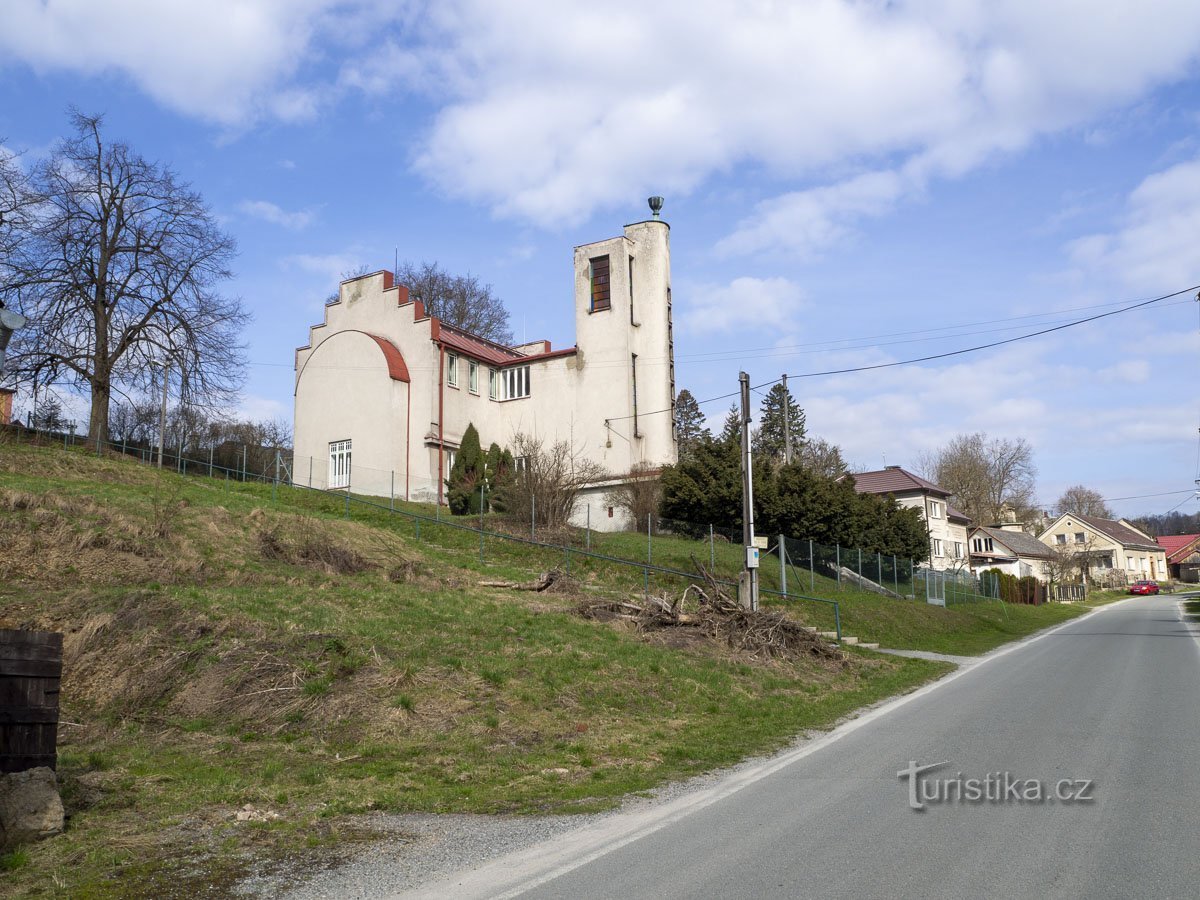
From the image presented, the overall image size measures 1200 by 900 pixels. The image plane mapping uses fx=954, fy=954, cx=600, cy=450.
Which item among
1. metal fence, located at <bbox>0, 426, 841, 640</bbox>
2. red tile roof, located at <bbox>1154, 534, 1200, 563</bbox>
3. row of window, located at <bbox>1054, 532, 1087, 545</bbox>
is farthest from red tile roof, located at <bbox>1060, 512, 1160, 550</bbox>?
metal fence, located at <bbox>0, 426, 841, 640</bbox>

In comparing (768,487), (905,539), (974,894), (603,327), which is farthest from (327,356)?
(974,894)

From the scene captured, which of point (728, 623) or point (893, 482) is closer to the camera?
point (728, 623)

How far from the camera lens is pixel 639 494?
40.8m

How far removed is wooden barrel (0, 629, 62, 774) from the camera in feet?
22.9

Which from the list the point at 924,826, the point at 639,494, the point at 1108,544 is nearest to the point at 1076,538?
the point at 1108,544

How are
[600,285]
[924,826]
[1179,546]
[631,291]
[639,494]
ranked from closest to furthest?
[924,826] < [639,494] < [631,291] < [600,285] < [1179,546]

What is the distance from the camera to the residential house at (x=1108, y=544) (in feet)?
358

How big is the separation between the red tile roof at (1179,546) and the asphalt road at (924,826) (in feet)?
434

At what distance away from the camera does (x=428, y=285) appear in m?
61.7

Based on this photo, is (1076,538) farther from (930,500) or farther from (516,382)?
(516,382)

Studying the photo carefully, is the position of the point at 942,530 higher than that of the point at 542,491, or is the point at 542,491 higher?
the point at 542,491

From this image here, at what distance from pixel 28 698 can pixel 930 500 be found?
67738 mm

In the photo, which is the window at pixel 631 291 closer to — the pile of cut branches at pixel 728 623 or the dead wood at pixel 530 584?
the dead wood at pixel 530 584

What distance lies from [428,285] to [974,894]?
5943cm
